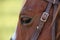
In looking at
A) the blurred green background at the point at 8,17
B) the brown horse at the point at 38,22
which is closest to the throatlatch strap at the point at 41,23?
the brown horse at the point at 38,22

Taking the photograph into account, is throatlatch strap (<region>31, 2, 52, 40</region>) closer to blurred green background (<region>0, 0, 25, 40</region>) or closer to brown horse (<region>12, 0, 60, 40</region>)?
brown horse (<region>12, 0, 60, 40</region>)

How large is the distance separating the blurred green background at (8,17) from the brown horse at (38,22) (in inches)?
59.3

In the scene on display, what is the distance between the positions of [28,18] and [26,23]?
0.02 meters

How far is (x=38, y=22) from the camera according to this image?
784 millimetres

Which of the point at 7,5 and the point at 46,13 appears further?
the point at 7,5

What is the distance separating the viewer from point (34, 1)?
2.60 ft

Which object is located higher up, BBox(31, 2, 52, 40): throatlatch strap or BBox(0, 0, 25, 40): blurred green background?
BBox(31, 2, 52, 40): throatlatch strap

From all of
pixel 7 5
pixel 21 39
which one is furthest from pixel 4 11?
pixel 21 39

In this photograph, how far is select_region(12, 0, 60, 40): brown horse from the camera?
77 centimetres

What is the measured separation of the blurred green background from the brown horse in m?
1.51

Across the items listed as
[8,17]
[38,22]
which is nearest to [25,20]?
[38,22]

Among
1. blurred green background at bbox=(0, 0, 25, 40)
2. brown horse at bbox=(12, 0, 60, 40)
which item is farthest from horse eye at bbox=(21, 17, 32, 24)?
blurred green background at bbox=(0, 0, 25, 40)

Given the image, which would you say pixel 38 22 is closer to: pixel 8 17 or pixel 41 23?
pixel 41 23

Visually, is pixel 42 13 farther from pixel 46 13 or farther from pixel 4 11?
pixel 4 11
